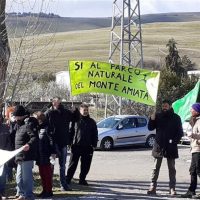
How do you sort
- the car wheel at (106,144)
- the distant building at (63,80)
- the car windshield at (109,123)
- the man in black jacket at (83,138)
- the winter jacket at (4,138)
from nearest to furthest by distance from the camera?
the winter jacket at (4,138) → the man in black jacket at (83,138) → the car wheel at (106,144) → the car windshield at (109,123) → the distant building at (63,80)

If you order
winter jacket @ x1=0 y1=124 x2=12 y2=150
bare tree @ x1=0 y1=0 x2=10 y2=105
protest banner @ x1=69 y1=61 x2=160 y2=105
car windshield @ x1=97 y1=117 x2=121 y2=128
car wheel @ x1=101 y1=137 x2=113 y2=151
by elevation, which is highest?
bare tree @ x1=0 y1=0 x2=10 y2=105

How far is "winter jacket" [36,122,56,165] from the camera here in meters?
13.0

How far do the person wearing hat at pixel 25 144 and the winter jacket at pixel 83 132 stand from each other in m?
2.69

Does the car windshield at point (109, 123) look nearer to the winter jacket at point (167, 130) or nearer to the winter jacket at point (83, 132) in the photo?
the winter jacket at point (83, 132)

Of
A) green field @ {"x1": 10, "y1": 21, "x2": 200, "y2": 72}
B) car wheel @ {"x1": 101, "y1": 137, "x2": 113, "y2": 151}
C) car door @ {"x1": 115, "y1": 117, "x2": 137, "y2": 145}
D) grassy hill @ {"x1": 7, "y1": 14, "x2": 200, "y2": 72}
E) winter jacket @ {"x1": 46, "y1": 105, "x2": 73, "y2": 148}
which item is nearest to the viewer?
winter jacket @ {"x1": 46, "y1": 105, "x2": 73, "y2": 148}

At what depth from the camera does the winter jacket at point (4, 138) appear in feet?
39.3

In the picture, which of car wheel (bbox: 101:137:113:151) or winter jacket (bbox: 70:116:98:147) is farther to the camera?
car wheel (bbox: 101:137:113:151)

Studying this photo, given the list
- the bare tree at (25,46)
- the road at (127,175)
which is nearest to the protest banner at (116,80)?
the road at (127,175)

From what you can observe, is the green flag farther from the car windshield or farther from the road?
the car windshield

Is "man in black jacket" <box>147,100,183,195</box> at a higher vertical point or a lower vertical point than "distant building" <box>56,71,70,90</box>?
higher

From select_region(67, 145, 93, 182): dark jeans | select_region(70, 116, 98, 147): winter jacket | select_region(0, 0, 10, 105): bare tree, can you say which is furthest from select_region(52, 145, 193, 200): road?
select_region(0, 0, 10, 105): bare tree

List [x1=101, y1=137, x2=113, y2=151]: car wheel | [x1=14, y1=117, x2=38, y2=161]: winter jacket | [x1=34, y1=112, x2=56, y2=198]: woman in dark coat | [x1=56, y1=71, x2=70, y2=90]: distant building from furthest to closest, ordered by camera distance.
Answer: [x1=56, y1=71, x2=70, y2=90]: distant building < [x1=101, y1=137, x2=113, y2=151]: car wheel < [x1=34, y1=112, x2=56, y2=198]: woman in dark coat < [x1=14, y1=117, x2=38, y2=161]: winter jacket

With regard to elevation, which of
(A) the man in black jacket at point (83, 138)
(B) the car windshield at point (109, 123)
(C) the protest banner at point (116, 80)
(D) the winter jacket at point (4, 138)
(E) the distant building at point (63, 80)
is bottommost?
(E) the distant building at point (63, 80)

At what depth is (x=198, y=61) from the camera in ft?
336
